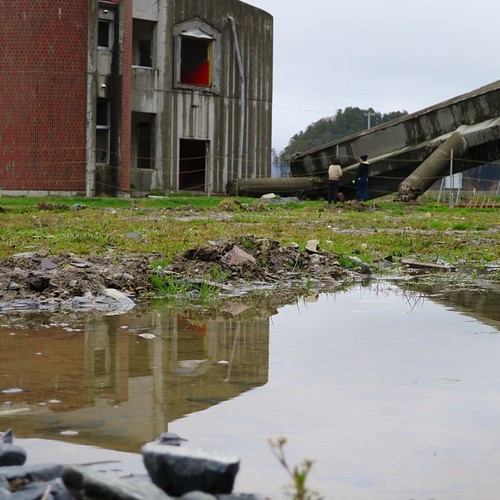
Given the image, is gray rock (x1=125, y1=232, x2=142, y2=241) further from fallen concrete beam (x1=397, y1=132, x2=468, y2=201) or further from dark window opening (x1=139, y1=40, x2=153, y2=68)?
dark window opening (x1=139, y1=40, x2=153, y2=68)

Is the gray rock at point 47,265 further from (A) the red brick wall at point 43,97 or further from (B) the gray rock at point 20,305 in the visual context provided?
(A) the red brick wall at point 43,97

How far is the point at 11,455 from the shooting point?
143 inches

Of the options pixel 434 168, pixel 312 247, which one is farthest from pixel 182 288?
pixel 434 168

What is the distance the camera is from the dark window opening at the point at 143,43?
36.9m

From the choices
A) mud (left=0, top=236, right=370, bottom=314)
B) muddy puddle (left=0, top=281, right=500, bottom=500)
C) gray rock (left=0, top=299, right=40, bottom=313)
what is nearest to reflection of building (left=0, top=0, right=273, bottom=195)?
mud (left=0, top=236, right=370, bottom=314)

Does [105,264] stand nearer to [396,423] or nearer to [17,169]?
[396,423]

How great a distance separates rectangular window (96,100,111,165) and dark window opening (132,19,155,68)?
12.3ft

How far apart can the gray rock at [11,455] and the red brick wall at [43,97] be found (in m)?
29.0

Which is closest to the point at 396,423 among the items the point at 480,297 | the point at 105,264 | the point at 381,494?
the point at 381,494

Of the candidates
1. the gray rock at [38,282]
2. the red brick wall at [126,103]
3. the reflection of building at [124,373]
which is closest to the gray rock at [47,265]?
the gray rock at [38,282]

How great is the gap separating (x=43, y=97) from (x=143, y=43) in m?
6.80

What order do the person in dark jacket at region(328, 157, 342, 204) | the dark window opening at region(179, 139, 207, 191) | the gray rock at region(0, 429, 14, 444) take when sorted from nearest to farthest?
the gray rock at region(0, 429, 14, 444), the person in dark jacket at region(328, 157, 342, 204), the dark window opening at region(179, 139, 207, 191)

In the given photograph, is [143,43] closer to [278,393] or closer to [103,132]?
[103,132]

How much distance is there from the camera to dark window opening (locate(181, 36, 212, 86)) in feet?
128
